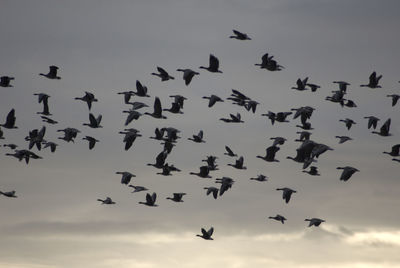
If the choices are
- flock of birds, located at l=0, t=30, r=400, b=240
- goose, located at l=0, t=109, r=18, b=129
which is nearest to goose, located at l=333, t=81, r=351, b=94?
flock of birds, located at l=0, t=30, r=400, b=240

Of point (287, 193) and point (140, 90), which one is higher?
point (140, 90)

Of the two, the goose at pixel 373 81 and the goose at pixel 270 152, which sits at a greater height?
the goose at pixel 373 81

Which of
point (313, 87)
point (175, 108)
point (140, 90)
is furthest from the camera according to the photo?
point (313, 87)

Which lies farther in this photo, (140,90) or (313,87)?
(313,87)

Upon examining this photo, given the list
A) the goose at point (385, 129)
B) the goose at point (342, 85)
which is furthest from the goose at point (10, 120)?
the goose at point (385, 129)

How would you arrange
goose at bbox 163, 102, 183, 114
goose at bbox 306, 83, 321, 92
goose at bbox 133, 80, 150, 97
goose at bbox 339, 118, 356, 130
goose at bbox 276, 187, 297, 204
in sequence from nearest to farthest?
goose at bbox 133, 80, 150, 97
goose at bbox 163, 102, 183, 114
goose at bbox 276, 187, 297, 204
goose at bbox 339, 118, 356, 130
goose at bbox 306, 83, 321, 92

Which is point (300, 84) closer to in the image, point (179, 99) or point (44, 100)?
point (179, 99)

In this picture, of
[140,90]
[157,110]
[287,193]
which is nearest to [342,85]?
[287,193]

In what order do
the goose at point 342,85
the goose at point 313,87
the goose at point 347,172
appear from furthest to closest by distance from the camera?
the goose at point 313,87
the goose at point 342,85
the goose at point 347,172

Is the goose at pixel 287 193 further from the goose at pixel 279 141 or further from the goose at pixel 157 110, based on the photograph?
the goose at pixel 157 110

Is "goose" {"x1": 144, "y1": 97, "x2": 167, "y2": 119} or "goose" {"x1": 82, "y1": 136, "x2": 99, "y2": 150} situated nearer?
"goose" {"x1": 144, "y1": 97, "x2": 167, "y2": 119}

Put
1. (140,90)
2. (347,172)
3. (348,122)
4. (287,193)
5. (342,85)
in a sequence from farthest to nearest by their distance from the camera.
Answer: (348,122)
(287,193)
(342,85)
(140,90)
(347,172)

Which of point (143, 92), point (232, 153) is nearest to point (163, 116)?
point (143, 92)

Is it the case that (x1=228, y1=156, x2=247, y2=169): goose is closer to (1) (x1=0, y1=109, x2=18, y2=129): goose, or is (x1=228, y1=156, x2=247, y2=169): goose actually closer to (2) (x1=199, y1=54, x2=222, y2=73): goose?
(2) (x1=199, y1=54, x2=222, y2=73): goose
